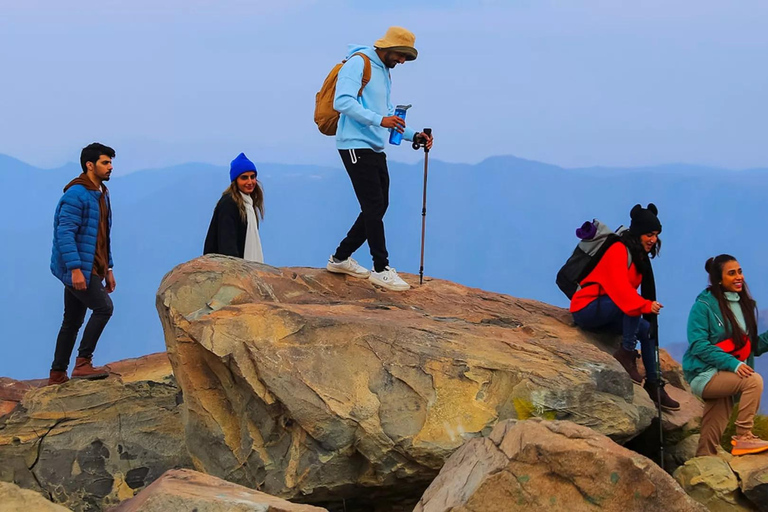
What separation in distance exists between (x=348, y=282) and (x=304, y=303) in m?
1.02

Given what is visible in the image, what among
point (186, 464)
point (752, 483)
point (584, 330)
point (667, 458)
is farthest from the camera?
point (186, 464)

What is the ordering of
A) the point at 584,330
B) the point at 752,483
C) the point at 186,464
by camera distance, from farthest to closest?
the point at 186,464 → the point at 584,330 → the point at 752,483

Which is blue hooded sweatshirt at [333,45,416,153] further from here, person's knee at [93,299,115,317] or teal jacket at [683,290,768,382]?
teal jacket at [683,290,768,382]

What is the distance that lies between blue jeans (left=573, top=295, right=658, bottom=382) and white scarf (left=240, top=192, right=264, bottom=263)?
10.6 ft

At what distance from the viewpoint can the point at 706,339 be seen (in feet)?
23.5

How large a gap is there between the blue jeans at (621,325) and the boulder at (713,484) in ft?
3.46

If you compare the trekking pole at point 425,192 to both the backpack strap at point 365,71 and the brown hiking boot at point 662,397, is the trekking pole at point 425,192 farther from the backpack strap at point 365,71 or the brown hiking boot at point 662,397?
the brown hiking boot at point 662,397

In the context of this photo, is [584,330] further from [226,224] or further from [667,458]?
[226,224]

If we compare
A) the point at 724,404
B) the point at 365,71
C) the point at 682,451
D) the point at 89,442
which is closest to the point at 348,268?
the point at 365,71

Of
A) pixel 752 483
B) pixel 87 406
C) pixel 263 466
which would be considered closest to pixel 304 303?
pixel 263 466

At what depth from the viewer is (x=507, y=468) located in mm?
5184

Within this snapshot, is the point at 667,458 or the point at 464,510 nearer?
the point at 464,510

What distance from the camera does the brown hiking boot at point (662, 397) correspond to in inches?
325

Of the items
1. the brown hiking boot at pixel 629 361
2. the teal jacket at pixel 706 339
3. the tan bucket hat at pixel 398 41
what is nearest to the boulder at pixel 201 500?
the teal jacket at pixel 706 339
